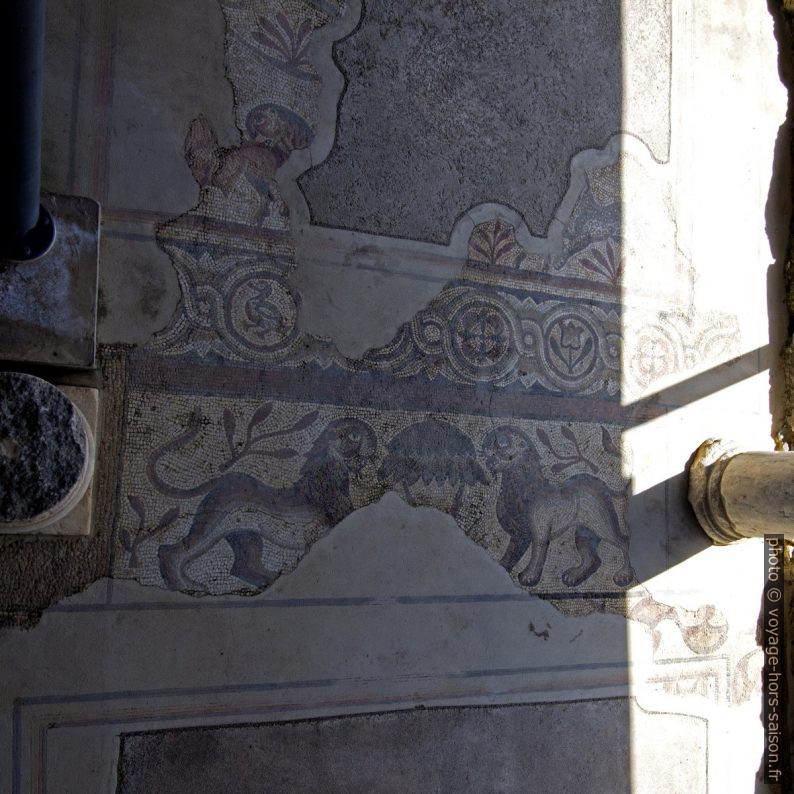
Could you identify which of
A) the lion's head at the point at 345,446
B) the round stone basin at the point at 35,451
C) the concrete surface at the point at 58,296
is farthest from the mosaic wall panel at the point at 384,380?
the round stone basin at the point at 35,451

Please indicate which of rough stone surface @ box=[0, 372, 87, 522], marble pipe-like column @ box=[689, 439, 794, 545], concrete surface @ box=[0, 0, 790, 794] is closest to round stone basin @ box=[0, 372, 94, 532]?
rough stone surface @ box=[0, 372, 87, 522]

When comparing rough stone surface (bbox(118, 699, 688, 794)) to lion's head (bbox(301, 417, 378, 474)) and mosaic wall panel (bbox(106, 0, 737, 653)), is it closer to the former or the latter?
mosaic wall panel (bbox(106, 0, 737, 653))

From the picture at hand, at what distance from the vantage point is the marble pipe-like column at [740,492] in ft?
8.65

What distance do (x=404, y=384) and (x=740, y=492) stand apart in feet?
4.03

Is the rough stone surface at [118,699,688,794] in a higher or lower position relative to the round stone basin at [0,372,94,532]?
lower

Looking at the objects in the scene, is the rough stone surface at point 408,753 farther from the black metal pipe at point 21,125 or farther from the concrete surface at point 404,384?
the black metal pipe at point 21,125

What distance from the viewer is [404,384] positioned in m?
2.55

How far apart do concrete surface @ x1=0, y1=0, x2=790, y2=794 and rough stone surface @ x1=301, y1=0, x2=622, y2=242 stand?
0.04 feet

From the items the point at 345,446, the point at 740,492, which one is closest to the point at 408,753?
the point at 345,446

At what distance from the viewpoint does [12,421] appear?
5.98ft

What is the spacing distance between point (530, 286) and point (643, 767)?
1.73 meters

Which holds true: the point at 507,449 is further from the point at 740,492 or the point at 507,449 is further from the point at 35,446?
the point at 35,446

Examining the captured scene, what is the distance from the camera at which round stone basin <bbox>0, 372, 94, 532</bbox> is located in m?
1.80

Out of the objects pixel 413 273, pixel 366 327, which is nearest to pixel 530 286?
pixel 413 273
